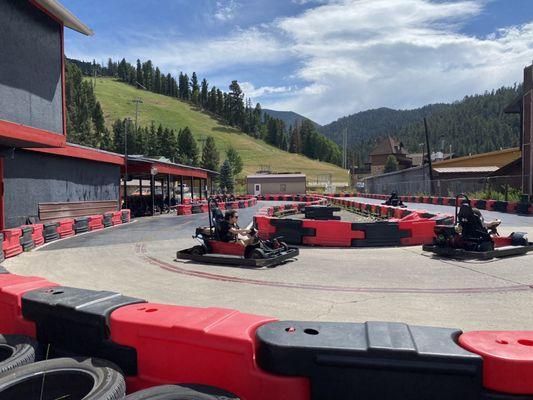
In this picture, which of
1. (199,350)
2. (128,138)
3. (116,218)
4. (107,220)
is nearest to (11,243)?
(107,220)

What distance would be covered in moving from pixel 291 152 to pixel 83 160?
15919 centimetres

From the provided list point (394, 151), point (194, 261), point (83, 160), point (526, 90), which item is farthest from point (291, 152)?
point (194, 261)

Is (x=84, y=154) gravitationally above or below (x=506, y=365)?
above

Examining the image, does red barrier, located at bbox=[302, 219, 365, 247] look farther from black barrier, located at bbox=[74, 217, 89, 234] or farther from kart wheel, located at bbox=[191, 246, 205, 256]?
black barrier, located at bbox=[74, 217, 89, 234]

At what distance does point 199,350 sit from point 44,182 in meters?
17.5

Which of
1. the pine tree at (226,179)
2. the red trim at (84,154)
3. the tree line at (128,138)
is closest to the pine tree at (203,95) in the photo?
the tree line at (128,138)

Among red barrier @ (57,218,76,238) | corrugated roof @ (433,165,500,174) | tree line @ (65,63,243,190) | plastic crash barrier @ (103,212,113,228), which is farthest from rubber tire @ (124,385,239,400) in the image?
tree line @ (65,63,243,190)

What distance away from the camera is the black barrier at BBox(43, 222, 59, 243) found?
49.0 feet

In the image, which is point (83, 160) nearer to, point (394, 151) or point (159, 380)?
point (159, 380)

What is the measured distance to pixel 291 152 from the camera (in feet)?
586

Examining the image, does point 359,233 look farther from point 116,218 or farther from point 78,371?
point 116,218

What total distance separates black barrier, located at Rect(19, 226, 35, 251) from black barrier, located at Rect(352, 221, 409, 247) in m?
9.81

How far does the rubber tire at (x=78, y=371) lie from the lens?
280 centimetres

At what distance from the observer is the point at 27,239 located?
43.0 feet
